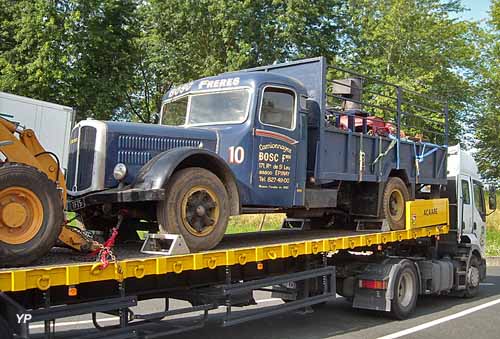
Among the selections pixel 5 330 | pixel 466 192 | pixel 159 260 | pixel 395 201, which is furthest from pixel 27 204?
pixel 466 192

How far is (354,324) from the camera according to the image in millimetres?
8586

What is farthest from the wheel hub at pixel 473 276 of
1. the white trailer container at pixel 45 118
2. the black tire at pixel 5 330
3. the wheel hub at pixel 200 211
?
the white trailer container at pixel 45 118

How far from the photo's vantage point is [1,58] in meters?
18.7

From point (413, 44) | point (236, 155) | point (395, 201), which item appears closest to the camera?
point (236, 155)

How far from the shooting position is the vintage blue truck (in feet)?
20.4

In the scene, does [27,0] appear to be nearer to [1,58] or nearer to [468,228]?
[1,58]

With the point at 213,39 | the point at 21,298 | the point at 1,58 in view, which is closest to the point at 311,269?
the point at 21,298

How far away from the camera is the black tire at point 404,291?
8.80 metres

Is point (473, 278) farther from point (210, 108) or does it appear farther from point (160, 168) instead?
point (160, 168)

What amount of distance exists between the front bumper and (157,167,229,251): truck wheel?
0.26m

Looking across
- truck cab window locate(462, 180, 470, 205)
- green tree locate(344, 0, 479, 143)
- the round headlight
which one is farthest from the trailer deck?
green tree locate(344, 0, 479, 143)

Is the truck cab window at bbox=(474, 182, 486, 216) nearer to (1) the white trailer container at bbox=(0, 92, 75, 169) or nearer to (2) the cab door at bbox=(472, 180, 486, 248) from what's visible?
(2) the cab door at bbox=(472, 180, 486, 248)

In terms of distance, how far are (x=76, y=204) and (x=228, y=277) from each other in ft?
6.08

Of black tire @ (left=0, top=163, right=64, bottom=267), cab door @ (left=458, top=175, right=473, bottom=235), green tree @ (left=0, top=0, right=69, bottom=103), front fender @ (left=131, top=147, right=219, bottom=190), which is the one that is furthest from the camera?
green tree @ (left=0, top=0, right=69, bottom=103)
